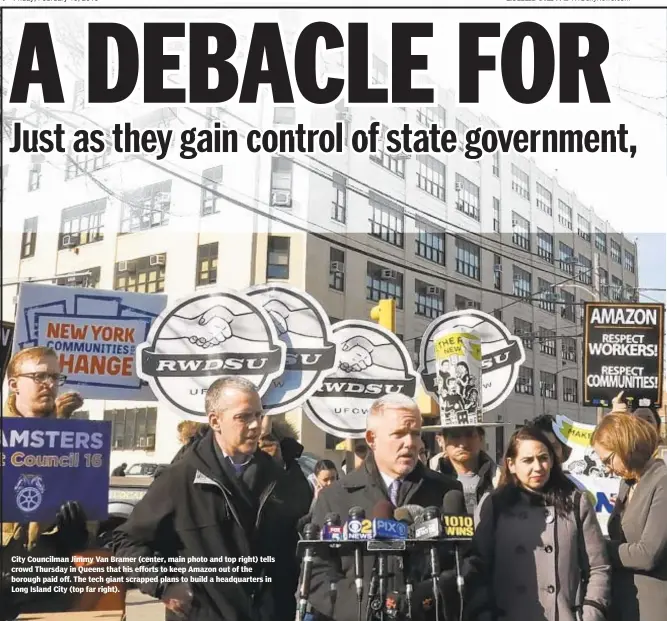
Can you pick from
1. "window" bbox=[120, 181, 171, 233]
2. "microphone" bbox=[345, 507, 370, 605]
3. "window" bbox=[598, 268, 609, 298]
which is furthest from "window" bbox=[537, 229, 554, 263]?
"window" bbox=[120, 181, 171, 233]

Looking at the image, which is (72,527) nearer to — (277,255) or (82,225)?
(82,225)

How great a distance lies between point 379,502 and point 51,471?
5.60 feet

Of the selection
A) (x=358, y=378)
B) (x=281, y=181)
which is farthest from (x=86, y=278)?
(x=358, y=378)

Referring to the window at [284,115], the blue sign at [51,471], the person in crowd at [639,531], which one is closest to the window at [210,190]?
the window at [284,115]

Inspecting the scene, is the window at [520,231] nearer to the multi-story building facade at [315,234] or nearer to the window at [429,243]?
the multi-story building facade at [315,234]

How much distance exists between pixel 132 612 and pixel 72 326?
5.00 ft

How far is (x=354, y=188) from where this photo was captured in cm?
413

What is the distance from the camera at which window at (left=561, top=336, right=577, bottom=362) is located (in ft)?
13.6

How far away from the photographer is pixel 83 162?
162 inches

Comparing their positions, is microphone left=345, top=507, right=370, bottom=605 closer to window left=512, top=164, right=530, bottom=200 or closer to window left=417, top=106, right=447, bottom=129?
window left=512, top=164, right=530, bottom=200

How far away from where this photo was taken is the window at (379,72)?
4.14 m

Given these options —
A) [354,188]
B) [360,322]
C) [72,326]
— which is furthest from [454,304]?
[72,326]

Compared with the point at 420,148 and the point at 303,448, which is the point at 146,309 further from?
the point at 420,148

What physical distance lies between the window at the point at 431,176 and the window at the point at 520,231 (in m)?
0.43
